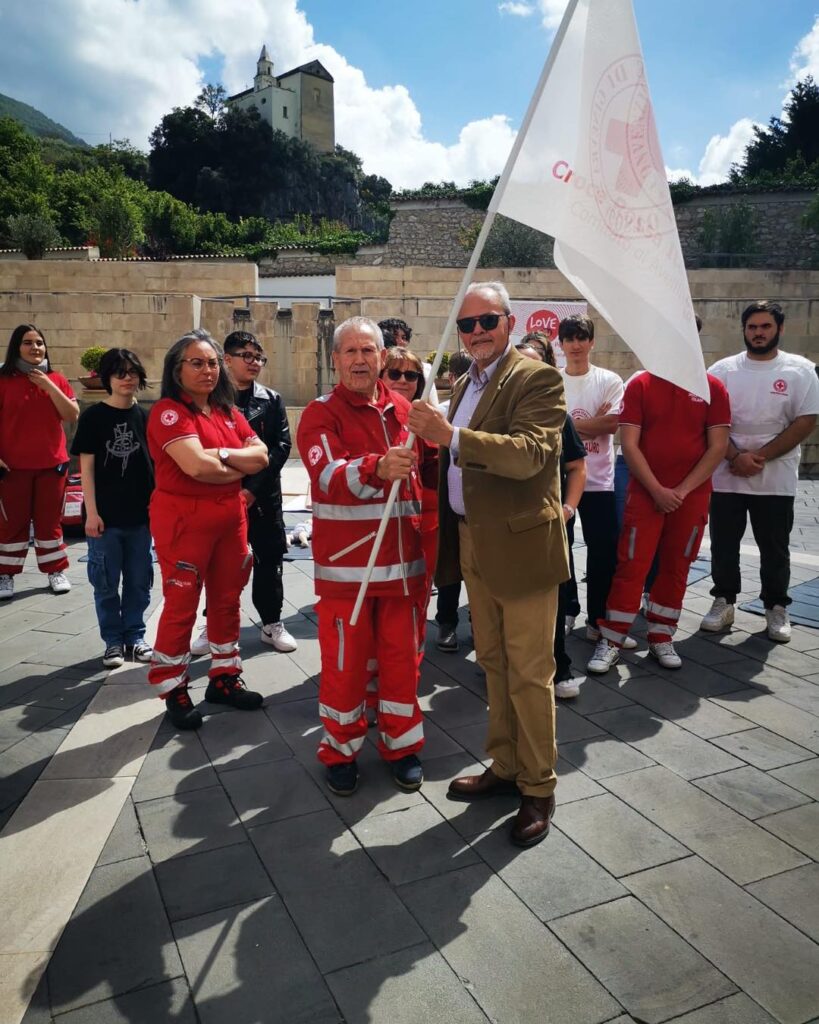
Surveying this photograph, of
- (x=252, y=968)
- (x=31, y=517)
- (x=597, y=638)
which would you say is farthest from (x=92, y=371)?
(x=252, y=968)

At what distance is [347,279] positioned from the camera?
1994 centimetres

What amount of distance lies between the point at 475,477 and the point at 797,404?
297cm

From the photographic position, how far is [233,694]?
365 centimetres

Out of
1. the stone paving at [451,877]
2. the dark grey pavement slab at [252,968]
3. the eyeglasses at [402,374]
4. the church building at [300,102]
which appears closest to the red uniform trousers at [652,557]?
Result: the stone paving at [451,877]

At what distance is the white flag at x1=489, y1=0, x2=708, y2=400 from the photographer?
2410 mm

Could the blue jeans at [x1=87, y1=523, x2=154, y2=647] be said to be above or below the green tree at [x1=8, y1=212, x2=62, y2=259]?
below

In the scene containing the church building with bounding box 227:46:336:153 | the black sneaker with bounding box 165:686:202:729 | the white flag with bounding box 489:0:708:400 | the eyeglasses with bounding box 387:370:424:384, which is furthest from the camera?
A: the church building with bounding box 227:46:336:153

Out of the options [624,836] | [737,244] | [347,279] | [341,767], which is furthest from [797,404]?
[737,244]

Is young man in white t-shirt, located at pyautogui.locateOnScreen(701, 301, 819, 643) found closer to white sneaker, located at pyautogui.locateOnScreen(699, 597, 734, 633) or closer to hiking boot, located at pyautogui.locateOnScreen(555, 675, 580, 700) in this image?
white sneaker, located at pyautogui.locateOnScreen(699, 597, 734, 633)

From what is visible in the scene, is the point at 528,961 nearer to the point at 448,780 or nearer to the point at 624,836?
the point at 624,836

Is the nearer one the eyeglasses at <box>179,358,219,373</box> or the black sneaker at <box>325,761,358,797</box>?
the black sneaker at <box>325,761,358,797</box>

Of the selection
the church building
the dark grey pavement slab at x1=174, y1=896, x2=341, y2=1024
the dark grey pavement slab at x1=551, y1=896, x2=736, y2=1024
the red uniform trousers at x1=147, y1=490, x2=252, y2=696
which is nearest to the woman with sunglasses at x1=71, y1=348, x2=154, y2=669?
the red uniform trousers at x1=147, y1=490, x2=252, y2=696

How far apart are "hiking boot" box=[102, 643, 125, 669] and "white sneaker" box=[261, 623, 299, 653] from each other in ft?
2.78

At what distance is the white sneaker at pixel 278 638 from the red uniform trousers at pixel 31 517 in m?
2.22
